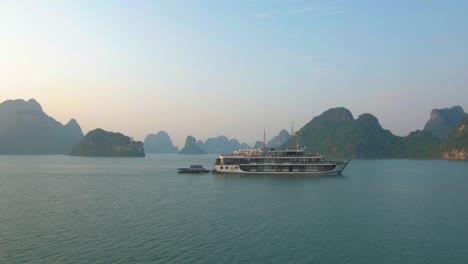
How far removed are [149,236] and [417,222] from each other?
1429 inches

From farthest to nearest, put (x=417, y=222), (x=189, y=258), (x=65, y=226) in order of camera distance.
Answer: (x=417, y=222), (x=65, y=226), (x=189, y=258)

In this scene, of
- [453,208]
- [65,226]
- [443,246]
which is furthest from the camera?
[453,208]

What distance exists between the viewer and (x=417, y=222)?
5222cm

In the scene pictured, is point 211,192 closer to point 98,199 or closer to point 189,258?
point 98,199

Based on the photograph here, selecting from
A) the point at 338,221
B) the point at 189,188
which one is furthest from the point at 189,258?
the point at 189,188

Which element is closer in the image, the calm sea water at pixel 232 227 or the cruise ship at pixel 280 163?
the calm sea water at pixel 232 227

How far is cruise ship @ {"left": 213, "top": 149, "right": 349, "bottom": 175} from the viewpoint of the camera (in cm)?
12044

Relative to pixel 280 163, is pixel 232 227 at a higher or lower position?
lower

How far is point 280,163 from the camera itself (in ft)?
399

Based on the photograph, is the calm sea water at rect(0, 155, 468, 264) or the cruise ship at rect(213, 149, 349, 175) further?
the cruise ship at rect(213, 149, 349, 175)

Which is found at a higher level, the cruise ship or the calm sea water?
the cruise ship

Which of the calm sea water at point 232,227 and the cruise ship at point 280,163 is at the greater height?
the cruise ship at point 280,163

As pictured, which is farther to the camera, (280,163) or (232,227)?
(280,163)

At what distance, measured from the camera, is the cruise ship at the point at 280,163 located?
120438mm
